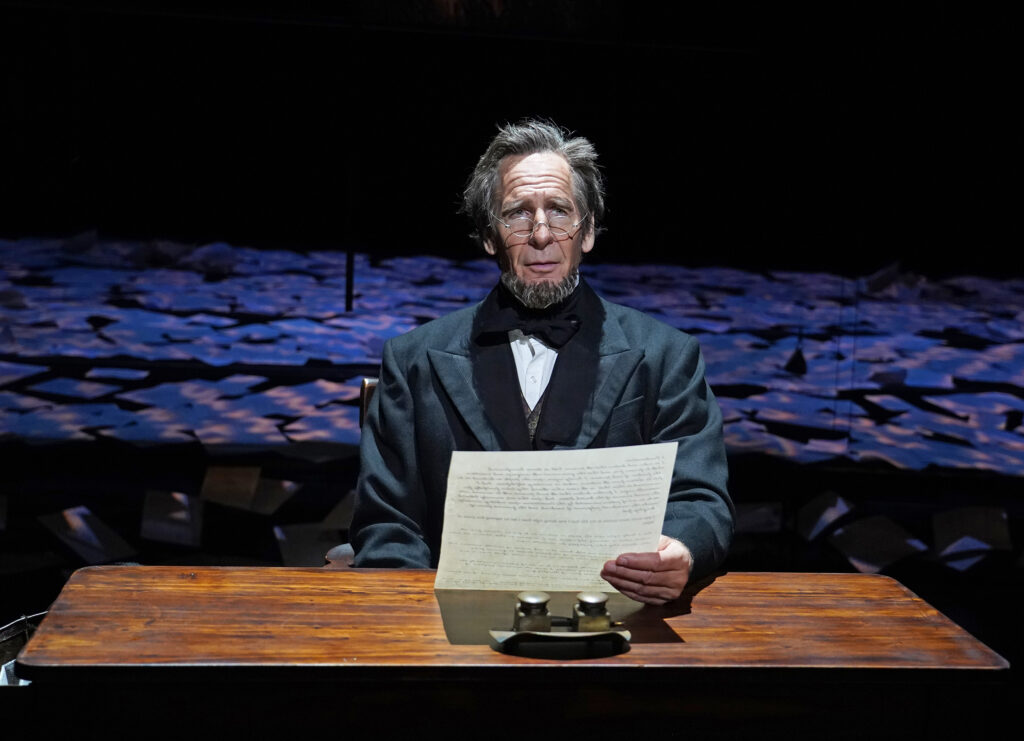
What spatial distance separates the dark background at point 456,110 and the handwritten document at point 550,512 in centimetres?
280

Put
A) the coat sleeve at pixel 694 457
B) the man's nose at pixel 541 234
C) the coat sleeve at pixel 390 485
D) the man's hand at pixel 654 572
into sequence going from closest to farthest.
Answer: the man's hand at pixel 654 572 < the coat sleeve at pixel 694 457 < the coat sleeve at pixel 390 485 < the man's nose at pixel 541 234

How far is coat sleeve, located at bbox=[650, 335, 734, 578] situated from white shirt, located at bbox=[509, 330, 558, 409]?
21 centimetres

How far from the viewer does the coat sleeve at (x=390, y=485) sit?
183cm

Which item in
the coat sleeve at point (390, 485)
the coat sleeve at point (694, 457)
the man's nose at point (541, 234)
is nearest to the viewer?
the coat sleeve at point (694, 457)

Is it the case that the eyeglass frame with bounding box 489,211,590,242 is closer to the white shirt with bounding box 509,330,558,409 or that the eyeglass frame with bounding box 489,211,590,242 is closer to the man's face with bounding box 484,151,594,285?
the man's face with bounding box 484,151,594,285

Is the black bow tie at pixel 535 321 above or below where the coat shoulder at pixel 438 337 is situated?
above

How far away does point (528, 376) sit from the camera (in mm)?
2047

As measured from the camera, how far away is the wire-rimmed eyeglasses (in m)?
2.01

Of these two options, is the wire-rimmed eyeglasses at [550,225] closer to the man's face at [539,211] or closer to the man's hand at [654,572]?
the man's face at [539,211]

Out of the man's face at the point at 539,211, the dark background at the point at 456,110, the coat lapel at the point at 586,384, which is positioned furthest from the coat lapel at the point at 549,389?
the dark background at the point at 456,110

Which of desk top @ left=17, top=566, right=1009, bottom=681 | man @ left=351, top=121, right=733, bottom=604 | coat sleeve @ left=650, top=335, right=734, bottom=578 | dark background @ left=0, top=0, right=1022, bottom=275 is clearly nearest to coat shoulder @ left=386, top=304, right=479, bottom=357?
man @ left=351, top=121, right=733, bottom=604

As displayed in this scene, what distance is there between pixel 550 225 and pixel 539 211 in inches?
1.3
